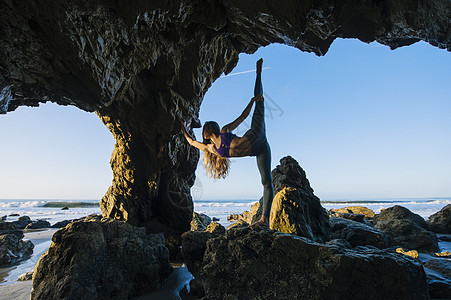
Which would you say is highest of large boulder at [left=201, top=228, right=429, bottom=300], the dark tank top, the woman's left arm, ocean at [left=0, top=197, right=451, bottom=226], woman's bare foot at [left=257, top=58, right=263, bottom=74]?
woman's bare foot at [left=257, top=58, right=263, bottom=74]

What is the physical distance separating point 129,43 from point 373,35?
420cm

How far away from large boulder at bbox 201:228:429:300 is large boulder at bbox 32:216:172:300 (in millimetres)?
1989

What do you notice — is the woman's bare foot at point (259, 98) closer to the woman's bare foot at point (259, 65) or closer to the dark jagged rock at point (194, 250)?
the woman's bare foot at point (259, 65)

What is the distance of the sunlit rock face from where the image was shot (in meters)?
2.85

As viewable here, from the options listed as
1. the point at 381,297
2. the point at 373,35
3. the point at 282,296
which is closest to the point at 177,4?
the point at 373,35

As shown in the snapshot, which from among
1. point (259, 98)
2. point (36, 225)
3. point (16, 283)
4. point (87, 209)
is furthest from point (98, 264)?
point (87, 209)

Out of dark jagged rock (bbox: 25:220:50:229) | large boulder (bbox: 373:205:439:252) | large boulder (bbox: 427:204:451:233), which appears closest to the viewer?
large boulder (bbox: 373:205:439:252)

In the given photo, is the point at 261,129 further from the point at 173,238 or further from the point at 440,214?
the point at 440,214

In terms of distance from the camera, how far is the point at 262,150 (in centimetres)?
362

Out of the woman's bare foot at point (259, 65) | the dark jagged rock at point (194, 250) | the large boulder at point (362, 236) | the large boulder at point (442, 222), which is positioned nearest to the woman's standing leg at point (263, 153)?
the woman's bare foot at point (259, 65)

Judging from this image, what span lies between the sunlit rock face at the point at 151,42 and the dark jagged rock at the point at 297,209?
130 inches

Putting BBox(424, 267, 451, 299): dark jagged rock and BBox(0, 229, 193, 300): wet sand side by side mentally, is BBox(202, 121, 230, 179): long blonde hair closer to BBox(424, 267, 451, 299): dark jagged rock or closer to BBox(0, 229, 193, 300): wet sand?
BBox(0, 229, 193, 300): wet sand

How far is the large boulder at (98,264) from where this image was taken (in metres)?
3.12

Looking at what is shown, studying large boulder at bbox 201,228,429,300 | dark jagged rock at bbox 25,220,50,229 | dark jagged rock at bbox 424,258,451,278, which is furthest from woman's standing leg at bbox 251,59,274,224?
dark jagged rock at bbox 25,220,50,229
